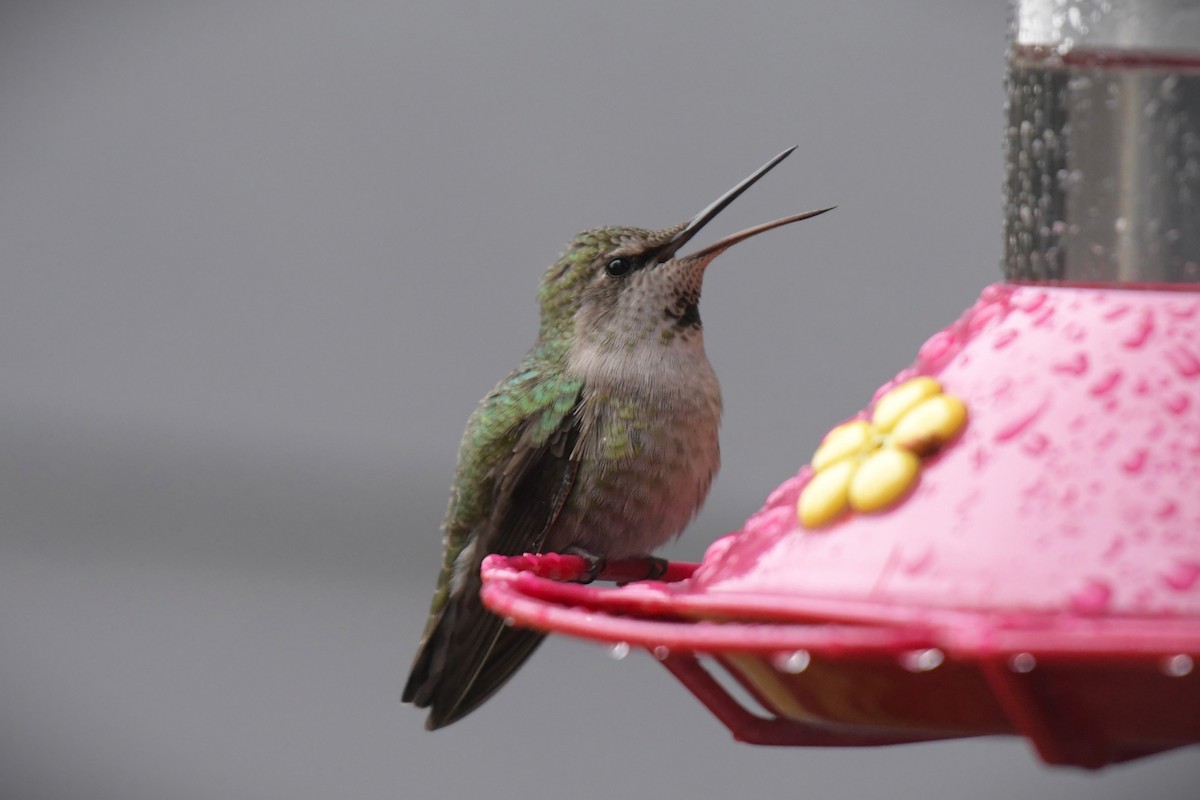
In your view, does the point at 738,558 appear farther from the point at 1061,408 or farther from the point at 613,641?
the point at 1061,408

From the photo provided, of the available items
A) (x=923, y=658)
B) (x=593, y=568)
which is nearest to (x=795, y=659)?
(x=923, y=658)

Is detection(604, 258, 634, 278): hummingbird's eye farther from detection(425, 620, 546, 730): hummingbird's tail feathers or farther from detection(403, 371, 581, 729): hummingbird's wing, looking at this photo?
detection(425, 620, 546, 730): hummingbird's tail feathers

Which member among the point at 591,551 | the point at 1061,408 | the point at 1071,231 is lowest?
the point at 591,551

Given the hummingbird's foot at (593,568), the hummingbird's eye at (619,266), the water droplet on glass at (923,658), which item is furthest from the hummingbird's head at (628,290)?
the water droplet on glass at (923,658)

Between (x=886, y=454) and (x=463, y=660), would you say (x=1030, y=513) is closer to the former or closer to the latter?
(x=886, y=454)

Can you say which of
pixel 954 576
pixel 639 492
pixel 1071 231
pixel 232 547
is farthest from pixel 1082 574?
pixel 232 547

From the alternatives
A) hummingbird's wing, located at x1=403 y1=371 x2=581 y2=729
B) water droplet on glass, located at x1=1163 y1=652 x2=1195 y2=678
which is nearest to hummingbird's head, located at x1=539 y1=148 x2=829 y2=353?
hummingbird's wing, located at x1=403 y1=371 x2=581 y2=729
